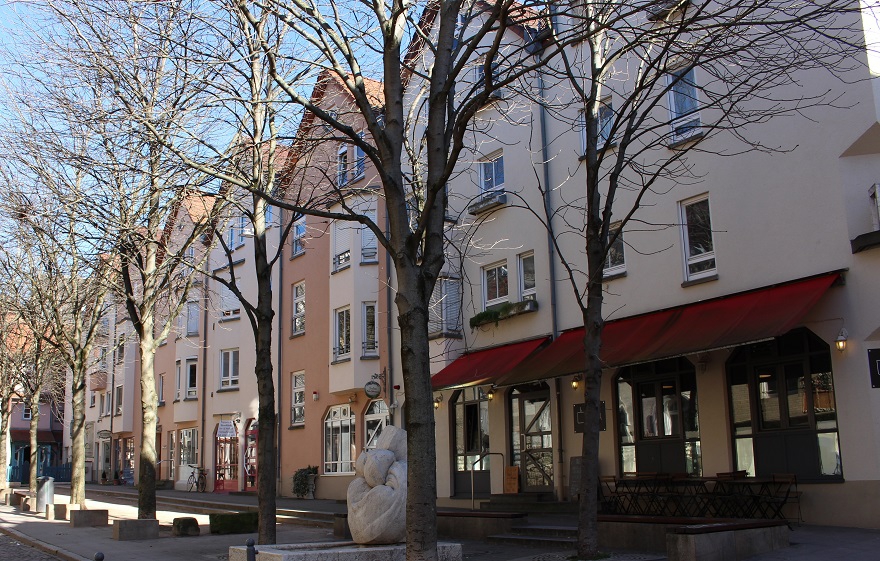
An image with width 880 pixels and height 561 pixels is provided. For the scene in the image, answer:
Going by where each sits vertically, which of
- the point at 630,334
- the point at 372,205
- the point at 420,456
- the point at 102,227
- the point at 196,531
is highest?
the point at 372,205

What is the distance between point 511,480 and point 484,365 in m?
2.70

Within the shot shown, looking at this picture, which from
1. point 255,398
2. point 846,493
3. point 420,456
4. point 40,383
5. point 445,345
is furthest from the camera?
point 255,398

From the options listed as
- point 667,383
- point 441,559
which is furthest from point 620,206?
point 441,559

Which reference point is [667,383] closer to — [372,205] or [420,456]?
[420,456]

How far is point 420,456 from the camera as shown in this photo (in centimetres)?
803

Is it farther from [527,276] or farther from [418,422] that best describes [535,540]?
[527,276]

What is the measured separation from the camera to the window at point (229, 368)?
34.6 m

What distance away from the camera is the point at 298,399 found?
29.8 meters

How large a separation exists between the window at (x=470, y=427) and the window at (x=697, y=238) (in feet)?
22.9

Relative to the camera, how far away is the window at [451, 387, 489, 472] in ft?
70.6

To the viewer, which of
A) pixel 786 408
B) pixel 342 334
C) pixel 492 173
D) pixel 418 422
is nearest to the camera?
pixel 418 422

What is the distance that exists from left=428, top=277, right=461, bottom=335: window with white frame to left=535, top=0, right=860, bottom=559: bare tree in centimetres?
425

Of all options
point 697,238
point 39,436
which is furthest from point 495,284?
point 39,436

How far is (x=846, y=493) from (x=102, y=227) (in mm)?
14075
